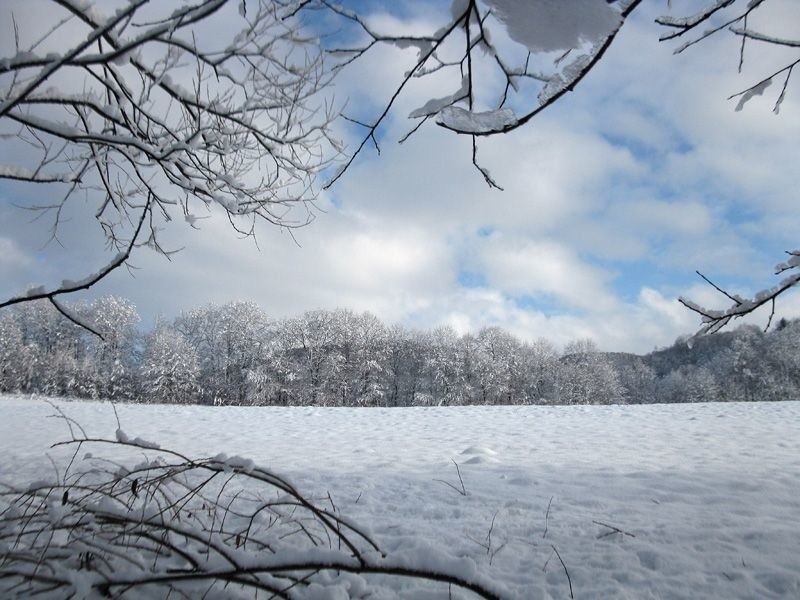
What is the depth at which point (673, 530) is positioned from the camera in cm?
269

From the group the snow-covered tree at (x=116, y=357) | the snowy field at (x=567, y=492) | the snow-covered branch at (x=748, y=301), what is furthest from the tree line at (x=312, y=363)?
the snow-covered branch at (x=748, y=301)

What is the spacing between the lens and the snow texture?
0.69m

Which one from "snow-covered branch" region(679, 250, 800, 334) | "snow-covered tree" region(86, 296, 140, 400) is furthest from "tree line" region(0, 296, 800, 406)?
"snow-covered branch" region(679, 250, 800, 334)

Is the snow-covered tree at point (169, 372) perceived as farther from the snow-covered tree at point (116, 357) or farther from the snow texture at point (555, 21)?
the snow texture at point (555, 21)

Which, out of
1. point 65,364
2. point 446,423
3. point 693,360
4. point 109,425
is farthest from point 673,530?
point 693,360

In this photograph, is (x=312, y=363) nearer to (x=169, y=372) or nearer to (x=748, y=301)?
(x=169, y=372)

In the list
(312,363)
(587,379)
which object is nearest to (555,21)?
(312,363)

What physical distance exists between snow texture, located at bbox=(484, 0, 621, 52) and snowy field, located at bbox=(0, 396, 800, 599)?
101 centimetres

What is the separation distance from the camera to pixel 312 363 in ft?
111

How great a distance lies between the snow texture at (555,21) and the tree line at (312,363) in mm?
31876

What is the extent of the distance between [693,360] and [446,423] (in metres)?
66.8

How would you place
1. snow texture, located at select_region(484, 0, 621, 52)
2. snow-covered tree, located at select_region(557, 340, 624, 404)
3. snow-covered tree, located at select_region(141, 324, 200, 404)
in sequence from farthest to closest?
snow-covered tree, located at select_region(557, 340, 624, 404) < snow-covered tree, located at select_region(141, 324, 200, 404) < snow texture, located at select_region(484, 0, 621, 52)

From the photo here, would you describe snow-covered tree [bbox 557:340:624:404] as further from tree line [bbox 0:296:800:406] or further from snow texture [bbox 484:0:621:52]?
snow texture [bbox 484:0:621:52]

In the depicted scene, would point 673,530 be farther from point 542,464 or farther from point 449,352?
point 449,352
